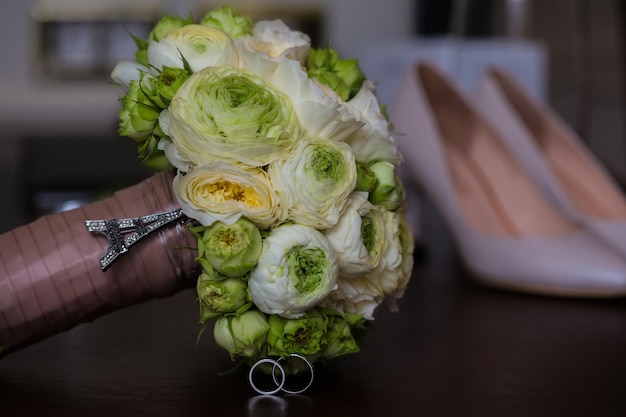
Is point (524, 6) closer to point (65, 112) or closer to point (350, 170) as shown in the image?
point (350, 170)

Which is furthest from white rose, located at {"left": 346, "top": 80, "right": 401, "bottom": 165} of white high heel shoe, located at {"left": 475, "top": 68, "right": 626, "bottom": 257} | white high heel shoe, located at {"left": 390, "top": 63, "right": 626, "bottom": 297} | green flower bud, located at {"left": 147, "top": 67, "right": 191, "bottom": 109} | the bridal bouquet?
white high heel shoe, located at {"left": 475, "top": 68, "right": 626, "bottom": 257}

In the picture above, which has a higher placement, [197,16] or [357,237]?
[357,237]

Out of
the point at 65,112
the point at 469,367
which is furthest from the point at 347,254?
the point at 65,112

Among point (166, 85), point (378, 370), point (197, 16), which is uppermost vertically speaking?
point (166, 85)

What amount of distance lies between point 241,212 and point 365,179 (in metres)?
0.09

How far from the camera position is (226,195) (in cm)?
50

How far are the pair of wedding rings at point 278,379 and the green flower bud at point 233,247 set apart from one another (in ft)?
0.22

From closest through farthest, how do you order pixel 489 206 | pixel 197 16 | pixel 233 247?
pixel 233 247 < pixel 489 206 < pixel 197 16

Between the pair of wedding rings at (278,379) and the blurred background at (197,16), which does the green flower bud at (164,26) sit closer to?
the pair of wedding rings at (278,379)

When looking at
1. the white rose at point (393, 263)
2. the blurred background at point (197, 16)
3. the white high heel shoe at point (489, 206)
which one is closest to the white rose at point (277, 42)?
the white rose at point (393, 263)

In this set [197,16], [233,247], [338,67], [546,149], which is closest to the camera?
[233,247]

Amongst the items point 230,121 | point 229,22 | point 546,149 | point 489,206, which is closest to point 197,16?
point 546,149

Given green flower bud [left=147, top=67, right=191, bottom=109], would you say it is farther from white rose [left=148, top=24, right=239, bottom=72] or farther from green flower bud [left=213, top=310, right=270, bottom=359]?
green flower bud [left=213, top=310, right=270, bottom=359]

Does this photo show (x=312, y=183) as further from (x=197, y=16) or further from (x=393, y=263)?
(x=197, y=16)
